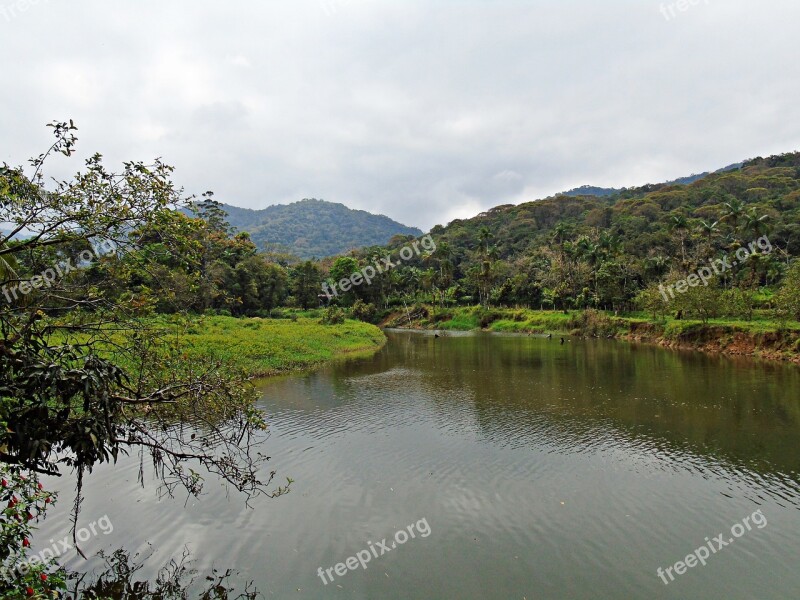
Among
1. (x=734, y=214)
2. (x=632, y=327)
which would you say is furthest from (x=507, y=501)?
(x=734, y=214)

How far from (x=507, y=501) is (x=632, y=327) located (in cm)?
5113

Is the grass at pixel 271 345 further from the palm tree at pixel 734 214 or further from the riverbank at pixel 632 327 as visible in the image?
the palm tree at pixel 734 214

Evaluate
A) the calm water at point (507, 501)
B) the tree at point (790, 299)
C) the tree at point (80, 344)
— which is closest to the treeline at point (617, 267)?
the tree at point (790, 299)

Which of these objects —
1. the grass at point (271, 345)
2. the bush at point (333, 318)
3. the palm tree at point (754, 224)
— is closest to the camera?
the grass at point (271, 345)

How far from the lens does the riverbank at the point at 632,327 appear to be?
3843 cm

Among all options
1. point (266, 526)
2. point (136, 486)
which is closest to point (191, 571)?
point (266, 526)

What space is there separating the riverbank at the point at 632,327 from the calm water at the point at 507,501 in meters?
17.7

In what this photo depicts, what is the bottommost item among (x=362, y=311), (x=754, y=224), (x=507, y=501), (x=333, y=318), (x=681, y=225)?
(x=507, y=501)

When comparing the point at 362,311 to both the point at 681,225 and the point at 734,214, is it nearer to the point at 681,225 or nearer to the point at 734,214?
the point at 681,225

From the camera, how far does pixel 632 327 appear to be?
187ft

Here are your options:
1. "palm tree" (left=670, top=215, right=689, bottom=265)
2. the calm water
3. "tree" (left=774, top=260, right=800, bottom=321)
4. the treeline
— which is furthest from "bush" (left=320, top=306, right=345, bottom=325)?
"palm tree" (left=670, top=215, right=689, bottom=265)

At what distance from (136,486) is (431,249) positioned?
332ft

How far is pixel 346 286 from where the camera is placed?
91312mm

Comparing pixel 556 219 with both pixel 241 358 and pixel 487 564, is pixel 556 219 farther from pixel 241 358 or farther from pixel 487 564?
pixel 487 564
